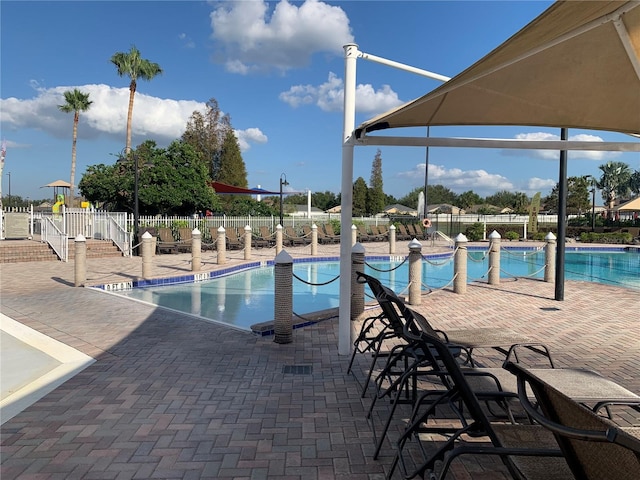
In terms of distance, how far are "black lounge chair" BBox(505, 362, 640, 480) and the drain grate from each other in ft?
9.42

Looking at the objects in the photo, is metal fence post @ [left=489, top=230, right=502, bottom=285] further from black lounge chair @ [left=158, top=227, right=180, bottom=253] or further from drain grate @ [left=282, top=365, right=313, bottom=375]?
black lounge chair @ [left=158, top=227, right=180, bottom=253]

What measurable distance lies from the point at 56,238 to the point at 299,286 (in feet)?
29.5

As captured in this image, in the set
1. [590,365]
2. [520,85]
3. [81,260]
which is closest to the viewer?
[520,85]

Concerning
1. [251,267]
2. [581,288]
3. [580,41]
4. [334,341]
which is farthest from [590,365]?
[251,267]

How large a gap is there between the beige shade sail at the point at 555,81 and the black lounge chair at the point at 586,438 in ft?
5.80

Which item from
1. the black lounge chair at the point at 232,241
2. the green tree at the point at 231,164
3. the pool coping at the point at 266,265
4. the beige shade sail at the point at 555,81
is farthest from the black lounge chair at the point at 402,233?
the beige shade sail at the point at 555,81

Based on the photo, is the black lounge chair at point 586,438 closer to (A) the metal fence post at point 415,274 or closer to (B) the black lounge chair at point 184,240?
(A) the metal fence post at point 415,274

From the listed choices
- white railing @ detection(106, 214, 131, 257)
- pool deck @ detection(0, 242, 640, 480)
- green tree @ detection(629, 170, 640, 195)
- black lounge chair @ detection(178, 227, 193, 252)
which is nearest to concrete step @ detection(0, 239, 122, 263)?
white railing @ detection(106, 214, 131, 257)

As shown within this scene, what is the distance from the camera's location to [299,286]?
1097 cm

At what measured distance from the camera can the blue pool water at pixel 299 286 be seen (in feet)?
26.2

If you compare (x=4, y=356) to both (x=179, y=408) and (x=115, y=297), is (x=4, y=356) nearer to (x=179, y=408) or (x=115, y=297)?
(x=179, y=408)

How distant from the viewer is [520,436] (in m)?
2.01

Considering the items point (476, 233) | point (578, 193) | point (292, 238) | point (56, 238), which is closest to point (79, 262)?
point (56, 238)

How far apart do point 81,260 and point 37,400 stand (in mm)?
6255
